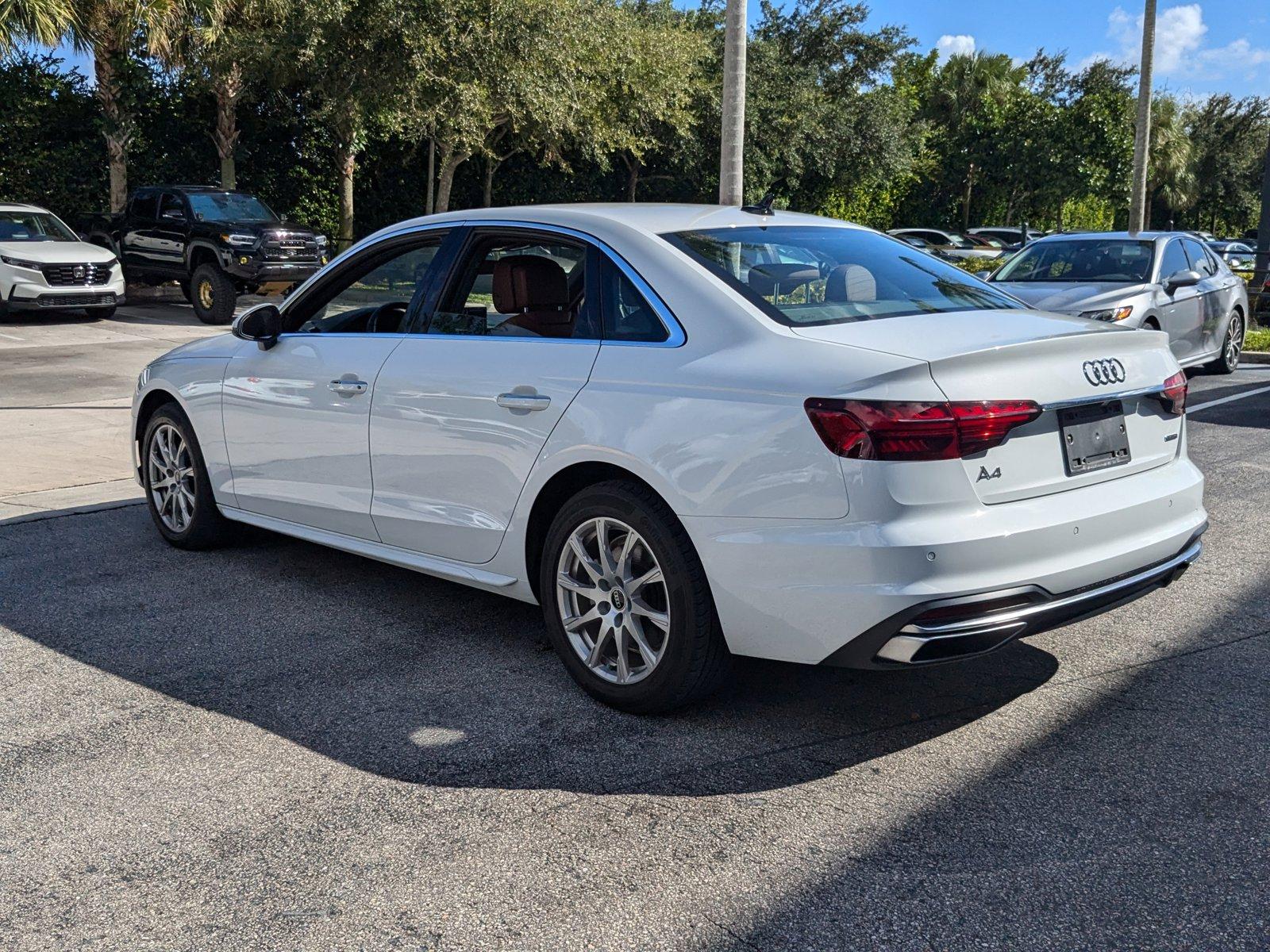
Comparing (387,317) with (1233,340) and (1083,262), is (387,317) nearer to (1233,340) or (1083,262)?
(1083,262)

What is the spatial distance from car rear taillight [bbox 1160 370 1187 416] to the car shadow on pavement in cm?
103

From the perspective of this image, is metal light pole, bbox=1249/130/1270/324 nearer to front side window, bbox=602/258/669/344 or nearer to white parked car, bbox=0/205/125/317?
white parked car, bbox=0/205/125/317

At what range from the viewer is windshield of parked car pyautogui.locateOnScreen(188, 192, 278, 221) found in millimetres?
20219

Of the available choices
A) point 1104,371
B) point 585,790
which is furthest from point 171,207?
point 1104,371

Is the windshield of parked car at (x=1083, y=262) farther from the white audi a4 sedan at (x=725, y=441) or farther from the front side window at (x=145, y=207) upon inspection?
the front side window at (x=145, y=207)

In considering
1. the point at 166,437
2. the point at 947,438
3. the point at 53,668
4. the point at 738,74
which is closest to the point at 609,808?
the point at 947,438

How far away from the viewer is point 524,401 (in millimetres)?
4305

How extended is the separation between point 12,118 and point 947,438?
25032mm

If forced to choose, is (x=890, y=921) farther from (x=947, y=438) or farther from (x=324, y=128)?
(x=324, y=128)

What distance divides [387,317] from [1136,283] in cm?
843

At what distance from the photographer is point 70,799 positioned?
140 inches

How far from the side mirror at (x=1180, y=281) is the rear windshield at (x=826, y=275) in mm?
7610

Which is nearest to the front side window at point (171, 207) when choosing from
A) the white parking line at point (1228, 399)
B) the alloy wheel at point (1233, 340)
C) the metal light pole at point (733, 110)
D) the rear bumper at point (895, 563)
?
the metal light pole at point (733, 110)

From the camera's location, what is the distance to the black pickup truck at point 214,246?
1958cm
